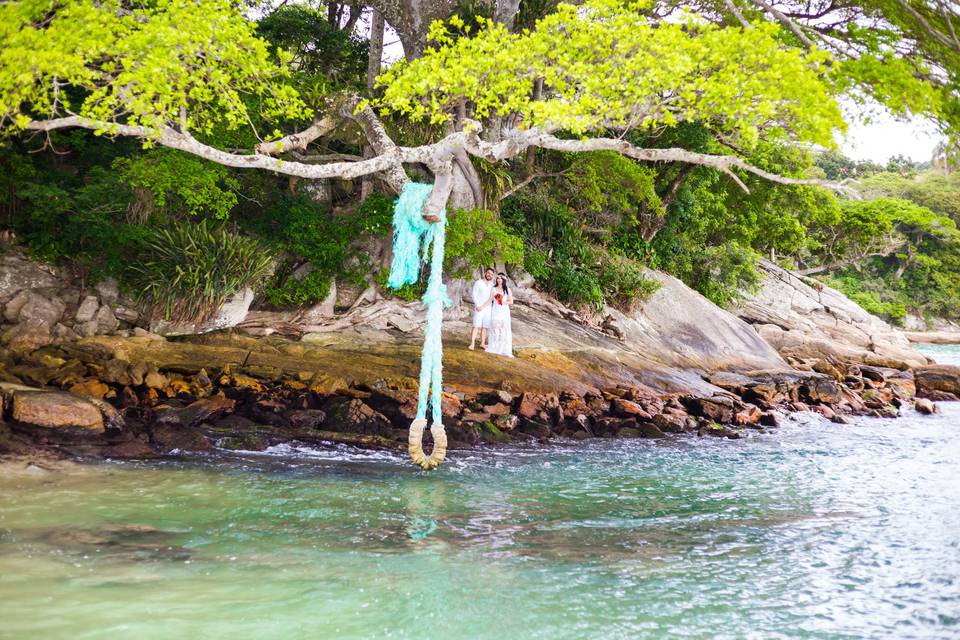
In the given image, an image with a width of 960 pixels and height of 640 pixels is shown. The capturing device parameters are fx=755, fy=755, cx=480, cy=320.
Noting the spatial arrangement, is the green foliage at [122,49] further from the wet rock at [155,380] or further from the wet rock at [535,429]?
the wet rock at [535,429]

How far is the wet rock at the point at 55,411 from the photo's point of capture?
391 inches

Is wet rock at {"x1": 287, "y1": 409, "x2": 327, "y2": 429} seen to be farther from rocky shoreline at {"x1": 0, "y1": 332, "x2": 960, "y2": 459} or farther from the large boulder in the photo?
the large boulder

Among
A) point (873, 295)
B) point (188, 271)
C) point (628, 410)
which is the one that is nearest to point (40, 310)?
point (188, 271)

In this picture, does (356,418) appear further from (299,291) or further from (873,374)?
(873,374)

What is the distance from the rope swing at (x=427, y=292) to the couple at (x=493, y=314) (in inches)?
190

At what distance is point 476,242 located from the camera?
52.5ft

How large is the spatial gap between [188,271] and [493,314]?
6.04m

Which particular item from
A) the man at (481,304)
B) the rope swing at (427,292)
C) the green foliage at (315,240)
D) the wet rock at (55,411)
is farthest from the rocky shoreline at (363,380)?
the rope swing at (427,292)

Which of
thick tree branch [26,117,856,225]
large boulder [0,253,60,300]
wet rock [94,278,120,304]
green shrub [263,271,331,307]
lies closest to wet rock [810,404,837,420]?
thick tree branch [26,117,856,225]

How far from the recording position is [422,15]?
16.2 m

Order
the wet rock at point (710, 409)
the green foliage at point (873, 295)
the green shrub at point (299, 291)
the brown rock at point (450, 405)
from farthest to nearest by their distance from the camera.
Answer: the green foliage at point (873, 295), the green shrub at point (299, 291), the wet rock at point (710, 409), the brown rock at point (450, 405)

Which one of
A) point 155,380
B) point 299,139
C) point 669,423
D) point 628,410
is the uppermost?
point 299,139

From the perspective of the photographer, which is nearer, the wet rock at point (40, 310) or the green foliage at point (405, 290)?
the wet rock at point (40, 310)

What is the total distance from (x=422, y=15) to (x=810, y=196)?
18.0 m
